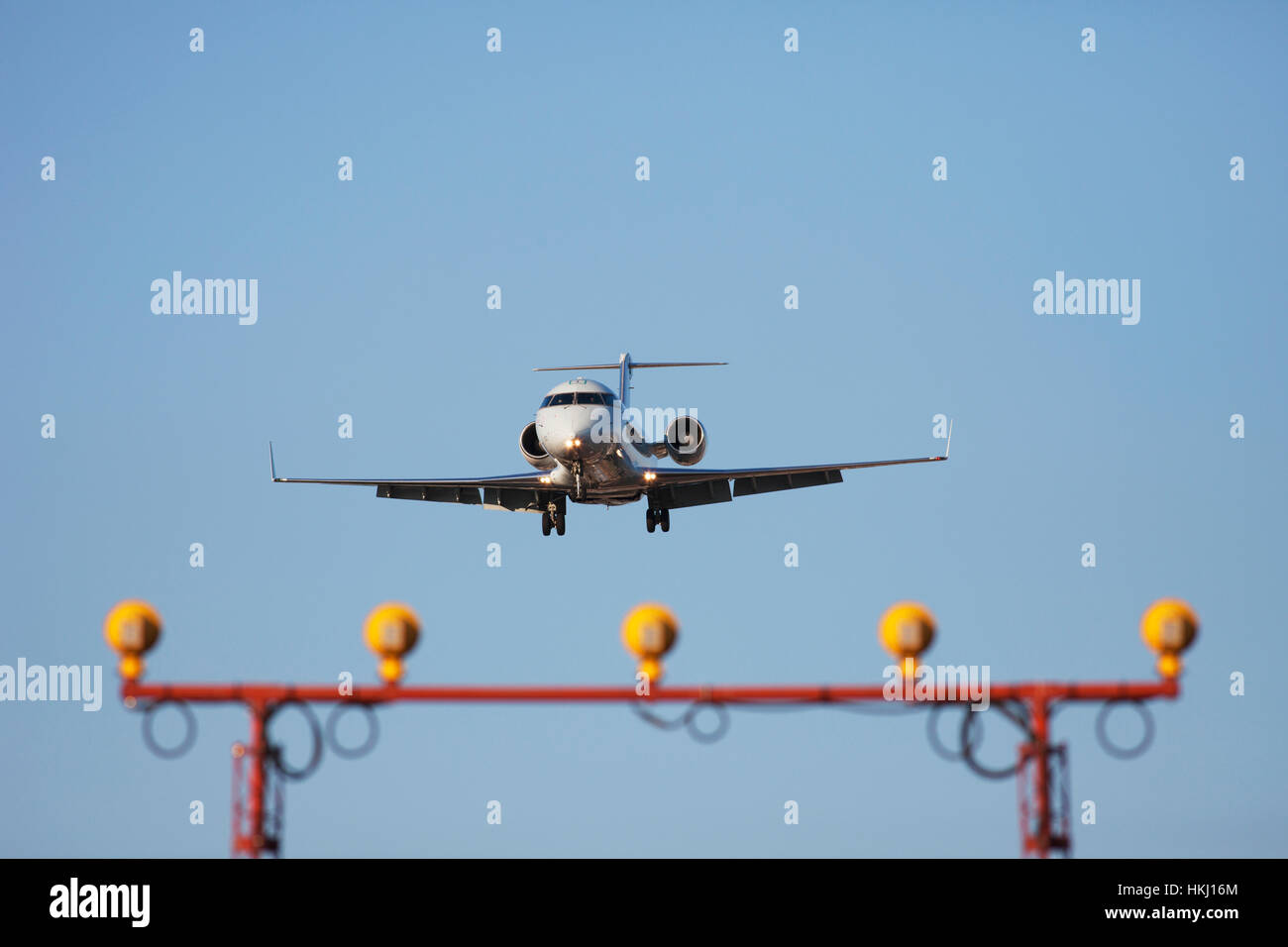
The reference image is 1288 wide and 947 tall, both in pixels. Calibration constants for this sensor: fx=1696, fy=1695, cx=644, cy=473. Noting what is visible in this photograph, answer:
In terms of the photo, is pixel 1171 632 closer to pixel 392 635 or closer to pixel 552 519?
pixel 392 635

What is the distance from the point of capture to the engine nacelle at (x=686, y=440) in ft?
142

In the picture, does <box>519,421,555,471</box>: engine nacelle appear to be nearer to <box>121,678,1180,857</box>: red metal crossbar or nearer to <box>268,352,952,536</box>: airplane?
<box>268,352,952,536</box>: airplane

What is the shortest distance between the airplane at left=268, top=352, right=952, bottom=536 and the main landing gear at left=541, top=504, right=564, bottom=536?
0.08 feet

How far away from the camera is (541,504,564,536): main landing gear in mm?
43594

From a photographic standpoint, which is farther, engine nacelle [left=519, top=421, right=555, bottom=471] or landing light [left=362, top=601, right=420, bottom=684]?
engine nacelle [left=519, top=421, right=555, bottom=471]

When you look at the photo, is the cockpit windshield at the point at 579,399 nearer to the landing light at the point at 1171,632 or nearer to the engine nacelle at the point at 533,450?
the engine nacelle at the point at 533,450

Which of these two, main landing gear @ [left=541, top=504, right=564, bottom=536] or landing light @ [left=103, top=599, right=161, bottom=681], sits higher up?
main landing gear @ [left=541, top=504, right=564, bottom=536]

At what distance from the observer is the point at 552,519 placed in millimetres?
43906

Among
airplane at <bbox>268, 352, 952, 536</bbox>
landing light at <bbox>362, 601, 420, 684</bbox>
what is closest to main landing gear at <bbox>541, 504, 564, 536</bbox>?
airplane at <bbox>268, 352, 952, 536</bbox>

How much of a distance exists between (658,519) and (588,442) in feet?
21.8
